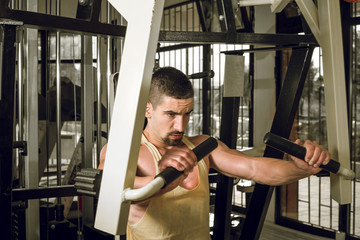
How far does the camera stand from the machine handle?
1.37m

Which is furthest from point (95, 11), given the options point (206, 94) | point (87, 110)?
point (206, 94)

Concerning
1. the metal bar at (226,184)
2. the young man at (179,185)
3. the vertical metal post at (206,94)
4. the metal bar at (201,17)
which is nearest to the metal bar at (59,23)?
the young man at (179,185)

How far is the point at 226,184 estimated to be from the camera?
7.10 ft

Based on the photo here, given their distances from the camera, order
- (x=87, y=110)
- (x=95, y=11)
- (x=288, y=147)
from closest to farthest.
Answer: (x=288, y=147) → (x=95, y=11) → (x=87, y=110)

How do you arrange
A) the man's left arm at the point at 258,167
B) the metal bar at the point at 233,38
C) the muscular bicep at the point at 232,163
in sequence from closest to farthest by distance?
the metal bar at the point at 233,38, the man's left arm at the point at 258,167, the muscular bicep at the point at 232,163

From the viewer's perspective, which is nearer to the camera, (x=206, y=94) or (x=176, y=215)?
(x=176, y=215)

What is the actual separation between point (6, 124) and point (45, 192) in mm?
631

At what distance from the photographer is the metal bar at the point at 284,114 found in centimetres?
194

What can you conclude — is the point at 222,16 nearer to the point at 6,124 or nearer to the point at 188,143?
→ the point at 188,143

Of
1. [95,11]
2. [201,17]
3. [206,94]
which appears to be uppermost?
[201,17]

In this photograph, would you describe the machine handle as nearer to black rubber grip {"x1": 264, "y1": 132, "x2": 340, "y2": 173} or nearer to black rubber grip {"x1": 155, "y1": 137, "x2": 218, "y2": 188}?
black rubber grip {"x1": 264, "y1": 132, "x2": 340, "y2": 173}

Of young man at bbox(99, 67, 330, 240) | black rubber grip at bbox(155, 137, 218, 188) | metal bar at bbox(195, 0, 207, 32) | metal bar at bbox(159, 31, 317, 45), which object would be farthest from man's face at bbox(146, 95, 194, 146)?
metal bar at bbox(195, 0, 207, 32)

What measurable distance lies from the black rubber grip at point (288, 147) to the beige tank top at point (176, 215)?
0.55 m

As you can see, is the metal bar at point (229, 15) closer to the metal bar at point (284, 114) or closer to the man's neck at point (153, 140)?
the metal bar at point (284, 114)
